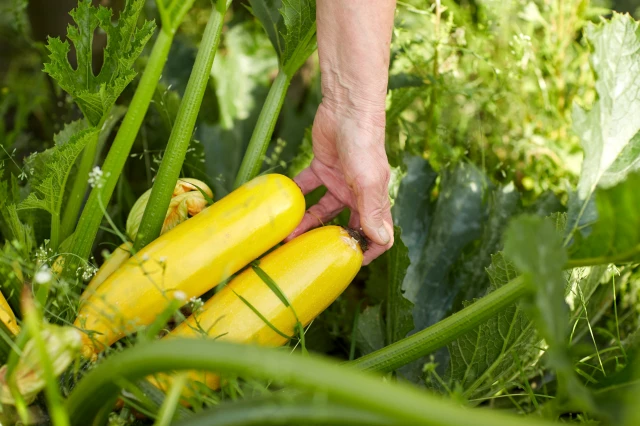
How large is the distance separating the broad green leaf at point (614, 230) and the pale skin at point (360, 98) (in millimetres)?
355

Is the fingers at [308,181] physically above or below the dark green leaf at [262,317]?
above

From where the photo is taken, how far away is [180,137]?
3.02ft

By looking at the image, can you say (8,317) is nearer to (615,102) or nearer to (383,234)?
(383,234)

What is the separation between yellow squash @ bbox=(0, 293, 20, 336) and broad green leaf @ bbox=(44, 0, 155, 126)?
0.29m

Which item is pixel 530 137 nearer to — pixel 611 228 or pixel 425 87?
pixel 425 87

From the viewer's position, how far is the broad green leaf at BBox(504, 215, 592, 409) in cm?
53

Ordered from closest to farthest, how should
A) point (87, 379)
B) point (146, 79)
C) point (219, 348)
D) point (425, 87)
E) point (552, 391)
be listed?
1. point (219, 348)
2. point (87, 379)
3. point (146, 79)
4. point (552, 391)
5. point (425, 87)

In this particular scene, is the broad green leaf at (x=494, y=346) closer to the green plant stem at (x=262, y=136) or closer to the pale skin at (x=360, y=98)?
the pale skin at (x=360, y=98)

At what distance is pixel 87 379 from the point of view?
0.61 m

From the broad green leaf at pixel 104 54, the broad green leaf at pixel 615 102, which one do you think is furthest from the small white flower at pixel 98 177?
the broad green leaf at pixel 615 102

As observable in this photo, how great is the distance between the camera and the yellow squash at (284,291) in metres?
0.87

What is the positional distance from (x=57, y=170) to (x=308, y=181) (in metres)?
0.44

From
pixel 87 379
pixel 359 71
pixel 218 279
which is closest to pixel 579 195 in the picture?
pixel 359 71

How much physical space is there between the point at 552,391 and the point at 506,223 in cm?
32
